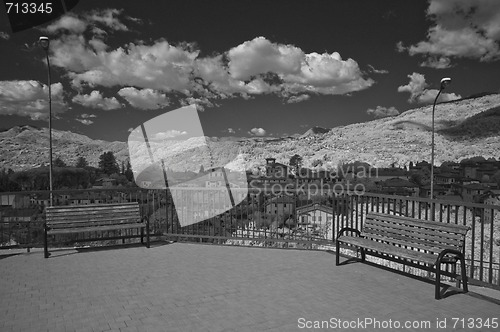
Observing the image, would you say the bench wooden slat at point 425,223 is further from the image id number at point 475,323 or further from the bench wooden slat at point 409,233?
the image id number at point 475,323

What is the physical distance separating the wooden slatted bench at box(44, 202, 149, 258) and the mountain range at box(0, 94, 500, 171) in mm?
50809

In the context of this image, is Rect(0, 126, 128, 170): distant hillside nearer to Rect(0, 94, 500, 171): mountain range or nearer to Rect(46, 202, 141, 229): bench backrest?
Rect(0, 94, 500, 171): mountain range

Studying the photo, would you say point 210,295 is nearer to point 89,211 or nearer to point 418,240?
point 418,240

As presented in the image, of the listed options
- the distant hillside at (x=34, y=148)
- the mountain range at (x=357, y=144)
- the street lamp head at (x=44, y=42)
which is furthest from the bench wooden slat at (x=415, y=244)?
the distant hillside at (x=34, y=148)

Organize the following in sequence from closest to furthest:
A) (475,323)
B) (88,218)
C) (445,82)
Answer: (475,323), (88,218), (445,82)

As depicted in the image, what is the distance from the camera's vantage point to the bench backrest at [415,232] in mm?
5020

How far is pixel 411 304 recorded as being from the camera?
4602 millimetres

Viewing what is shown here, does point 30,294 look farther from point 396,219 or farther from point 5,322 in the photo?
point 396,219

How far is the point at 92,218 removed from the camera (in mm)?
7641

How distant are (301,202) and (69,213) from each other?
200 inches

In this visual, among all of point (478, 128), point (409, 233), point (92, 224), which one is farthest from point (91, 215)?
point (478, 128)

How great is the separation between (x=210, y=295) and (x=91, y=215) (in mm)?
4060

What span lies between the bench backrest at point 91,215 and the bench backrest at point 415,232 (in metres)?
5.09

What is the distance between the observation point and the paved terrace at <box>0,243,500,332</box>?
410 centimetres
